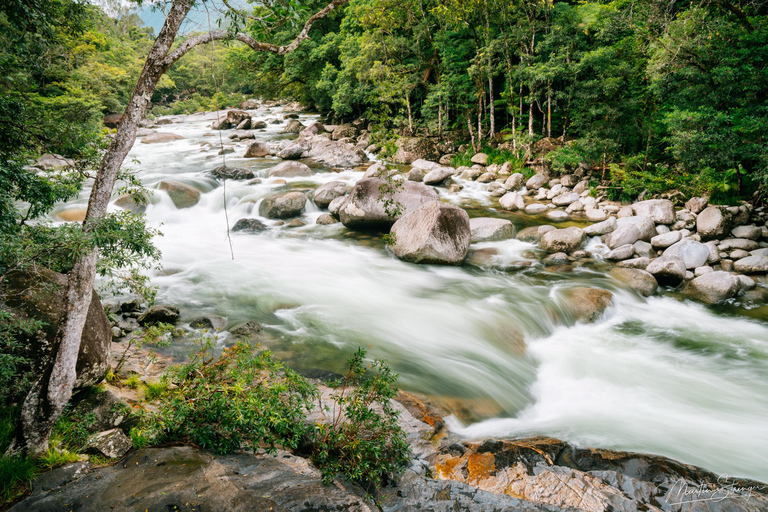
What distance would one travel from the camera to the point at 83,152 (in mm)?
4277

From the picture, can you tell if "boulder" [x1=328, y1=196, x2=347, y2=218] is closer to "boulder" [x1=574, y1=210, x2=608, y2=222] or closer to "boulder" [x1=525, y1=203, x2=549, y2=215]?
"boulder" [x1=525, y1=203, x2=549, y2=215]

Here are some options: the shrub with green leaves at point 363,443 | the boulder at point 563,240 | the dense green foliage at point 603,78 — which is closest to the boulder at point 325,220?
the dense green foliage at point 603,78

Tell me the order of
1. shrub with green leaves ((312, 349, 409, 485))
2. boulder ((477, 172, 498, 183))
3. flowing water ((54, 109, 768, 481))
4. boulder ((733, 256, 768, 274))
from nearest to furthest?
shrub with green leaves ((312, 349, 409, 485)) → flowing water ((54, 109, 768, 481)) → boulder ((733, 256, 768, 274)) → boulder ((477, 172, 498, 183))

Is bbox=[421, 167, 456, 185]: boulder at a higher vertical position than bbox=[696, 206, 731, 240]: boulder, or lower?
higher

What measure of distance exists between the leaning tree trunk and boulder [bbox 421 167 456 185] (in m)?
14.8

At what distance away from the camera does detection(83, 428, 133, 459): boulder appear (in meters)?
3.74

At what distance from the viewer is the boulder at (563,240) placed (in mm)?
11203

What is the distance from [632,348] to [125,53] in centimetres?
4086

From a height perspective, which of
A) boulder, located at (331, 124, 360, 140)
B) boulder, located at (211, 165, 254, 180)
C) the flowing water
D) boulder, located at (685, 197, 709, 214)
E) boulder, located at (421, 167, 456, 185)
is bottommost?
the flowing water

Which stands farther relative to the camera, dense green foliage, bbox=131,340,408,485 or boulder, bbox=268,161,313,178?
boulder, bbox=268,161,313,178

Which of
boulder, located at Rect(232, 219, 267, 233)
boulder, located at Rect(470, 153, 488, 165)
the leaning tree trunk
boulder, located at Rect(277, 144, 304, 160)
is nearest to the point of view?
the leaning tree trunk

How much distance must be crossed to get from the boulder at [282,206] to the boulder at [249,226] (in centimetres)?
87

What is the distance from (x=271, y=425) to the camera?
3807mm

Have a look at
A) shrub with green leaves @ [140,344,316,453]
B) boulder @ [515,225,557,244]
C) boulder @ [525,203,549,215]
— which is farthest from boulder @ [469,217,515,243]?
shrub with green leaves @ [140,344,316,453]
